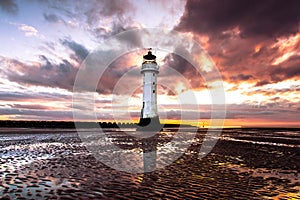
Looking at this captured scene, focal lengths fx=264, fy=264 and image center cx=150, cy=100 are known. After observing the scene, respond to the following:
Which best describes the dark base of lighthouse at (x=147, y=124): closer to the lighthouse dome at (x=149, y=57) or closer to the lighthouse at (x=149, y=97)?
the lighthouse at (x=149, y=97)

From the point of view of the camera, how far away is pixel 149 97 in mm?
52656

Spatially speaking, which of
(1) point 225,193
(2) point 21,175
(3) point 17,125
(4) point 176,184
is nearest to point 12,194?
(2) point 21,175

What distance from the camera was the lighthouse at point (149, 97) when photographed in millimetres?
52216

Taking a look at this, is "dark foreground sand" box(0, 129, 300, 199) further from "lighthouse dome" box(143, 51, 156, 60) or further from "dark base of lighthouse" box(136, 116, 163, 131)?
"lighthouse dome" box(143, 51, 156, 60)

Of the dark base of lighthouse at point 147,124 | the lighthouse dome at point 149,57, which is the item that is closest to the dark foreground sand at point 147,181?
the dark base of lighthouse at point 147,124

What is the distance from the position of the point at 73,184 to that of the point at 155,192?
2.97 metres

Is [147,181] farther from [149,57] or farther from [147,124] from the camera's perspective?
[149,57]

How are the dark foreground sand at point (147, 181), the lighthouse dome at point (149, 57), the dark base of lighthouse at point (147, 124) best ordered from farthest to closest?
1. the lighthouse dome at point (149, 57)
2. the dark base of lighthouse at point (147, 124)
3. the dark foreground sand at point (147, 181)

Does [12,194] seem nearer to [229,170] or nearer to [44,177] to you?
[44,177]

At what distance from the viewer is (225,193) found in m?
8.35

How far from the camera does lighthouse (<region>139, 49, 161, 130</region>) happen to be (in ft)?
171

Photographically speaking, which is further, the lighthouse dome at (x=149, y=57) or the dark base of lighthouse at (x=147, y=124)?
the lighthouse dome at (x=149, y=57)

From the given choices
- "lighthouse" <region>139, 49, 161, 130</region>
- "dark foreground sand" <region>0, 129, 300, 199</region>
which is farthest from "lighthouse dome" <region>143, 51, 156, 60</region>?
"dark foreground sand" <region>0, 129, 300, 199</region>

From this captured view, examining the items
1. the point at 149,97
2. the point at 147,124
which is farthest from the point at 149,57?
the point at 147,124
